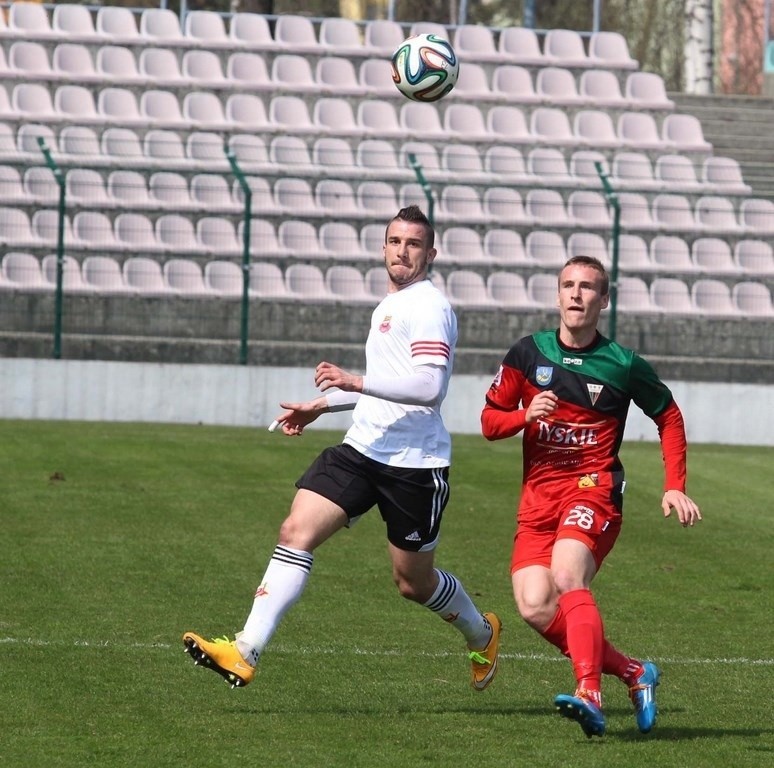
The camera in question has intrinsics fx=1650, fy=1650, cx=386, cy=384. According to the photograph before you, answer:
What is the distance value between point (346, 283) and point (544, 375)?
582 inches

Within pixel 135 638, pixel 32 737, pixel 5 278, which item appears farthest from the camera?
pixel 5 278

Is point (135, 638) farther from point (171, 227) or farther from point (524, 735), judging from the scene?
point (171, 227)

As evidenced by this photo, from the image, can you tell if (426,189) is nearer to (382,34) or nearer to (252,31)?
(252,31)

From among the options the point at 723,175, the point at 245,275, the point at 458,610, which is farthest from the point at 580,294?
the point at 723,175

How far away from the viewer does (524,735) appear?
20.5 ft

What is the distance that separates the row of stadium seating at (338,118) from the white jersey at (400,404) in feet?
58.8

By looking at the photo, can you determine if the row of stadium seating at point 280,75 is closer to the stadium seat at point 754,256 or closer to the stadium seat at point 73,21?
the stadium seat at point 73,21

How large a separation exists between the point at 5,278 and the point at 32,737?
15.3 meters

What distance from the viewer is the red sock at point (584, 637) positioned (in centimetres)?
597

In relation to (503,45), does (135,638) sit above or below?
below

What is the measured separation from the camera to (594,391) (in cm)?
649

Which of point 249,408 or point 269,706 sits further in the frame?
point 249,408

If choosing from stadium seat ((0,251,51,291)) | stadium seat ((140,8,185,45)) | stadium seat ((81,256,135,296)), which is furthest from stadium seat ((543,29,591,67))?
stadium seat ((0,251,51,291))

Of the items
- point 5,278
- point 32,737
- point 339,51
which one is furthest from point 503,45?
point 32,737
